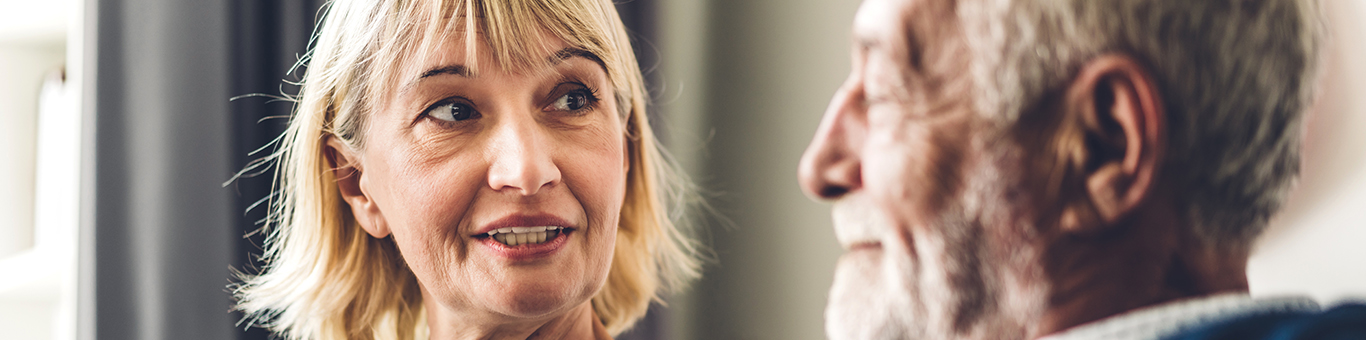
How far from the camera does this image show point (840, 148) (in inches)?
29.4

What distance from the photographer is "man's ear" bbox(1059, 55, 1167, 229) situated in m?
0.62

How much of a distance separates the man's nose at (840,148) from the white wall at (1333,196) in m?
0.30

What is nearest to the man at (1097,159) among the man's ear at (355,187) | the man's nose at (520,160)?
the man's nose at (520,160)

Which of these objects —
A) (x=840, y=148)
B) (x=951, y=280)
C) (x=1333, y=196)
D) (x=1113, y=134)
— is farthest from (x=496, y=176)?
(x=1333, y=196)

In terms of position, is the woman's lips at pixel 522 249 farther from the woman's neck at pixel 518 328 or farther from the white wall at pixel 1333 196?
the white wall at pixel 1333 196

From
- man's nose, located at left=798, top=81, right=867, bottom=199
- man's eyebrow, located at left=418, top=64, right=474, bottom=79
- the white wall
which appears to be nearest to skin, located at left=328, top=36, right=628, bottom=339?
man's eyebrow, located at left=418, top=64, right=474, bottom=79

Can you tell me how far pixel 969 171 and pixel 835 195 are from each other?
132mm

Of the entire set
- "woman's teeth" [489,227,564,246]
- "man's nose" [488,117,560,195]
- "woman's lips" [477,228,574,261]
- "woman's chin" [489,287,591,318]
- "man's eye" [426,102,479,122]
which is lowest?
"woman's chin" [489,287,591,318]

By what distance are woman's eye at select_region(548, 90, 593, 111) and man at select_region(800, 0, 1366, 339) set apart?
418 millimetres

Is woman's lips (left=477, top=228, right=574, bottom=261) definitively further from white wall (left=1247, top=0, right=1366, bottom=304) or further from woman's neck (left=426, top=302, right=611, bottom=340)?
white wall (left=1247, top=0, right=1366, bottom=304)

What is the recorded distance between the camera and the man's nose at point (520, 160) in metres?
0.95

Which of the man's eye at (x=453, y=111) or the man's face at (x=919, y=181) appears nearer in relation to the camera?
the man's face at (x=919, y=181)

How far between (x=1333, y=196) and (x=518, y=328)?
0.79m

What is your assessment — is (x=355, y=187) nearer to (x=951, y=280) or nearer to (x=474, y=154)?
(x=474, y=154)
